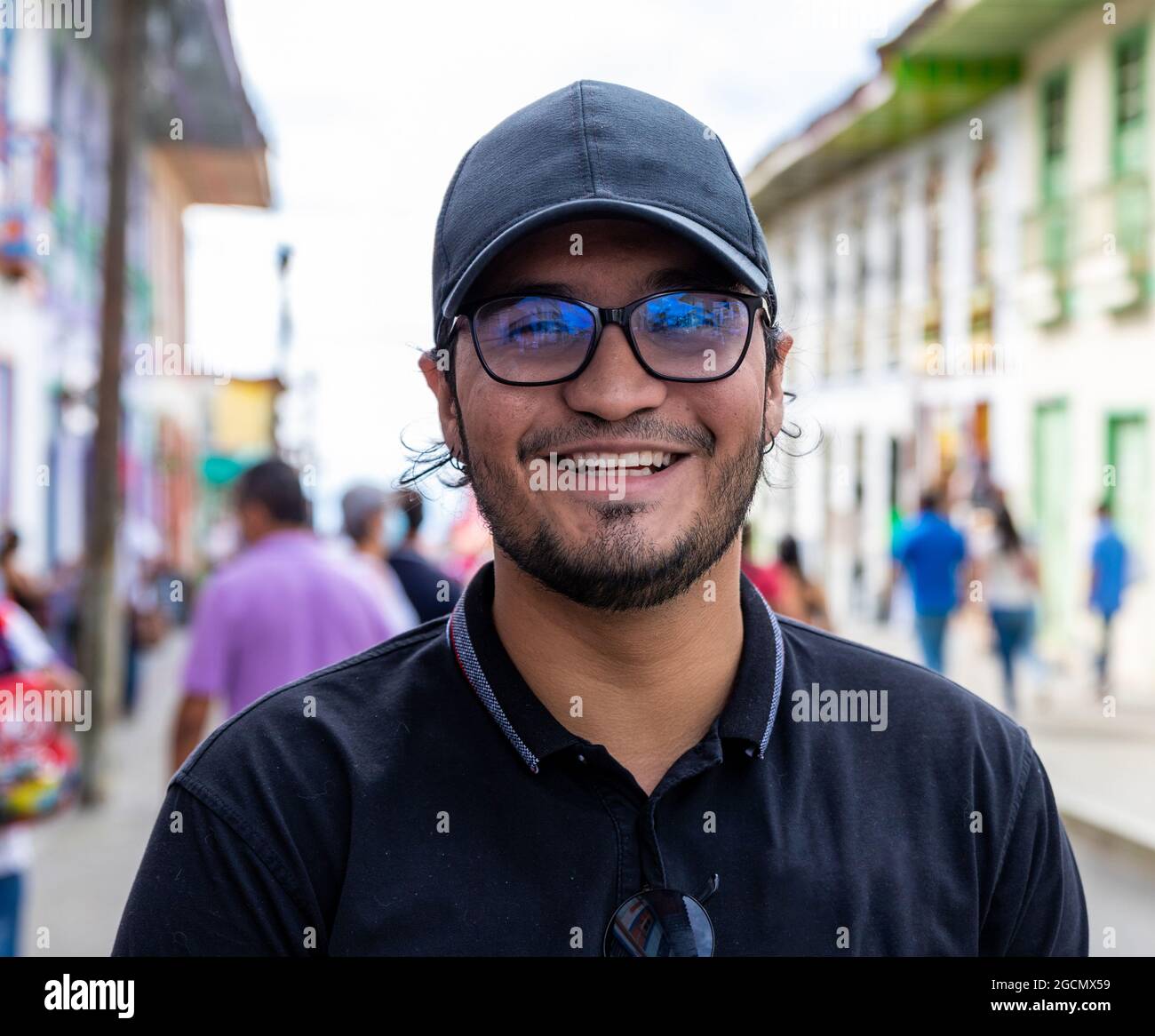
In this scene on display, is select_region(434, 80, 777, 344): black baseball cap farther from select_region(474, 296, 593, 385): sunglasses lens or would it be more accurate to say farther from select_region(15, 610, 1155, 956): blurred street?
select_region(15, 610, 1155, 956): blurred street

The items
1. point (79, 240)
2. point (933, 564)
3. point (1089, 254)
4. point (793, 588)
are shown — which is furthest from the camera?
point (1089, 254)

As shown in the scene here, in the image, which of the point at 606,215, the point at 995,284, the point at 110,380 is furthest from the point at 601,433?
the point at 995,284

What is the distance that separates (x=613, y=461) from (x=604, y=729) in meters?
0.36

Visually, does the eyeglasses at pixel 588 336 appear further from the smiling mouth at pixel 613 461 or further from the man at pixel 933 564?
the man at pixel 933 564

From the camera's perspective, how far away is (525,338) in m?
1.90

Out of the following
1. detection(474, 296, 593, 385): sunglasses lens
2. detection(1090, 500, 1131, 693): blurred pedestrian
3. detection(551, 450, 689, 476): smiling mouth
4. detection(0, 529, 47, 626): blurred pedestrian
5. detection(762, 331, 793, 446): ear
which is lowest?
detection(1090, 500, 1131, 693): blurred pedestrian

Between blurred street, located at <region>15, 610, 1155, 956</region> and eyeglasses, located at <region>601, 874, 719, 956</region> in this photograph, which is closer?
eyeglasses, located at <region>601, 874, 719, 956</region>

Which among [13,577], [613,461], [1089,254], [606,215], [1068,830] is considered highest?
[1089,254]

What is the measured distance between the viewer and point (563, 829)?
6.03 feet

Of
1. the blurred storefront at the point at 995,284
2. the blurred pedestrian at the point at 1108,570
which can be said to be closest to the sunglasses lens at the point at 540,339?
the blurred storefront at the point at 995,284

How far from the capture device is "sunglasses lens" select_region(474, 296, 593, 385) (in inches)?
74.3

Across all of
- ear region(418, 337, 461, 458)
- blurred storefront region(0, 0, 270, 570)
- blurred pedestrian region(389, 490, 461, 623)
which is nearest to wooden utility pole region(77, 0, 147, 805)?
blurred storefront region(0, 0, 270, 570)

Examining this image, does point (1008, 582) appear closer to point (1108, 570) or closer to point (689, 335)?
point (1108, 570)

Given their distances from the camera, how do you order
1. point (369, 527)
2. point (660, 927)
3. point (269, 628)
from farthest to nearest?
point (369, 527), point (269, 628), point (660, 927)
